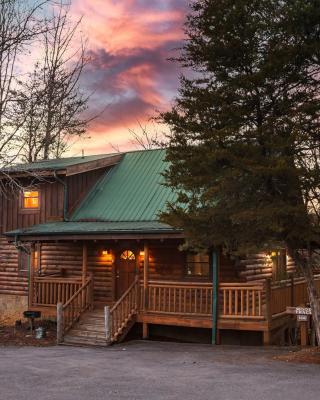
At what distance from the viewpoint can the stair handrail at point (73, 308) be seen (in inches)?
706

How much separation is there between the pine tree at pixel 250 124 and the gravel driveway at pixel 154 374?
2.76 m

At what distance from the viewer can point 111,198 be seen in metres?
22.6

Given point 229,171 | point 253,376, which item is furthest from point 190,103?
point 253,376

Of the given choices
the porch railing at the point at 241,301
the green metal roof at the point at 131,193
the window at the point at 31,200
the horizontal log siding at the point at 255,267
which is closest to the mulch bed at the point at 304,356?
the porch railing at the point at 241,301

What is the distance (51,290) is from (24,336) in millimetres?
2018

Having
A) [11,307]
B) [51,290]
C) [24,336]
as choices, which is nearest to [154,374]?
[24,336]

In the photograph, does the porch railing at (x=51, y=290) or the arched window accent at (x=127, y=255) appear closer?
the porch railing at (x=51, y=290)

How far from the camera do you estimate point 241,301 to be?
1678cm

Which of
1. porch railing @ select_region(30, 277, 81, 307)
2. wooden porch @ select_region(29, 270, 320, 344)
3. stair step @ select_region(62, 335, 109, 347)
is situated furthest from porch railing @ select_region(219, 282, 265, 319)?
porch railing @ select_region(30, 277, 81, 307)

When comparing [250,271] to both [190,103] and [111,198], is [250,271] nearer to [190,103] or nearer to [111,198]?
[111,198]

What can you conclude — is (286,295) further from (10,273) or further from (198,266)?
(10,273)

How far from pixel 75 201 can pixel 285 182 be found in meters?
12.2

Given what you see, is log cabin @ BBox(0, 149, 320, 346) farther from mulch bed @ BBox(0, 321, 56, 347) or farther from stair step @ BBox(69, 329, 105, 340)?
mulch bed @ BBox(0, 321, 56, 347)

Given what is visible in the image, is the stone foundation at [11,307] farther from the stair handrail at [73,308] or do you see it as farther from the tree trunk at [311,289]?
the tree trunk at [311,289]
